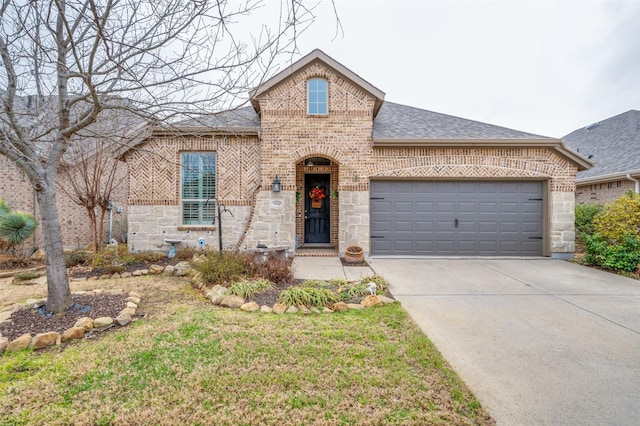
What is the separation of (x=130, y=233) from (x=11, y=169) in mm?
4844

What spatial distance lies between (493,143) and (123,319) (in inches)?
368

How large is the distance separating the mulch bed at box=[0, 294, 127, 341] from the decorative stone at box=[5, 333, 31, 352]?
0.22 metres

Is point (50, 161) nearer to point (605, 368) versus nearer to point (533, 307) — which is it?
point (605, 368)

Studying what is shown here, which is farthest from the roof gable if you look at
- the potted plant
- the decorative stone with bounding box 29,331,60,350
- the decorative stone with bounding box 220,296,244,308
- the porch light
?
the decorative stone with bounding box 29,331,60,350

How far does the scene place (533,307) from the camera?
434 centimetres

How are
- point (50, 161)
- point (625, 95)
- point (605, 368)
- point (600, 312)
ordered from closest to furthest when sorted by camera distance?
point (605, 368) → point (50, 161) → point (600, 312) → point (625, 95)

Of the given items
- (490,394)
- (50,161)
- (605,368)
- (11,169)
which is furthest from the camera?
(11,169)

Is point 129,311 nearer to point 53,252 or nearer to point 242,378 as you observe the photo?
point 53,252

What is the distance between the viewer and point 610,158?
10.9 m

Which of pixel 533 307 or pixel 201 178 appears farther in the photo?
pixel 201 178

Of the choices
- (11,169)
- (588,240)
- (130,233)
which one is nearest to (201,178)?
(130,233)

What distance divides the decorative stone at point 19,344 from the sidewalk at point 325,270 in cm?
394

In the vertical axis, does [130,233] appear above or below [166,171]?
below

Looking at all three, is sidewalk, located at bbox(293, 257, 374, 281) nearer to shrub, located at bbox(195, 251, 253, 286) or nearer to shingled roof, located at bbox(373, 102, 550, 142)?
shrub, located at bbox(195, 251, 253, 286)
